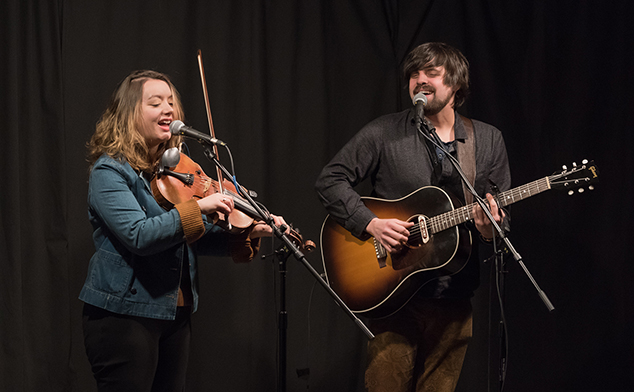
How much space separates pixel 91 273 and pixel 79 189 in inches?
47.6

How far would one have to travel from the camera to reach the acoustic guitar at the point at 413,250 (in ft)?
7.07

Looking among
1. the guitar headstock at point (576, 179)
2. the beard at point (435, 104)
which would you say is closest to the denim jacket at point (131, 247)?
the beard at point (435, 104)

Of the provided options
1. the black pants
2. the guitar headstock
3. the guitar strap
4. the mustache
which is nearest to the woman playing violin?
the black pants

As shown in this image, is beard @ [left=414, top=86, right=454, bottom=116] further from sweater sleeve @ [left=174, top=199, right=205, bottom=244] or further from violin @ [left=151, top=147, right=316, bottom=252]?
sweater sleeve @ [left=174, top=199, right=205, bottom=244]

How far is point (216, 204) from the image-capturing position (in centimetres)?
187

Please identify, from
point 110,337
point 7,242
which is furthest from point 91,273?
point 7,242

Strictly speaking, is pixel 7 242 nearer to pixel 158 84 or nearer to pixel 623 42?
pixel 158 84

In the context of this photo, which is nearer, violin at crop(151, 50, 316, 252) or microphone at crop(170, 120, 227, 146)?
microphone at crop(170, 120, 227, 146)

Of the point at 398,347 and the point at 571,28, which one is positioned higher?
the point at 571,28

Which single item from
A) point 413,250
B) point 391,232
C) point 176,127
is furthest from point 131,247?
point 413,250

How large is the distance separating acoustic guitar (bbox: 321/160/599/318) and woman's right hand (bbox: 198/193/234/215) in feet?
2.62

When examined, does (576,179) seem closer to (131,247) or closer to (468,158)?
(468,158)

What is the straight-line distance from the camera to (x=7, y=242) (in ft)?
9.20

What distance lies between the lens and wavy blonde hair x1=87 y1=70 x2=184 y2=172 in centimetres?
201
